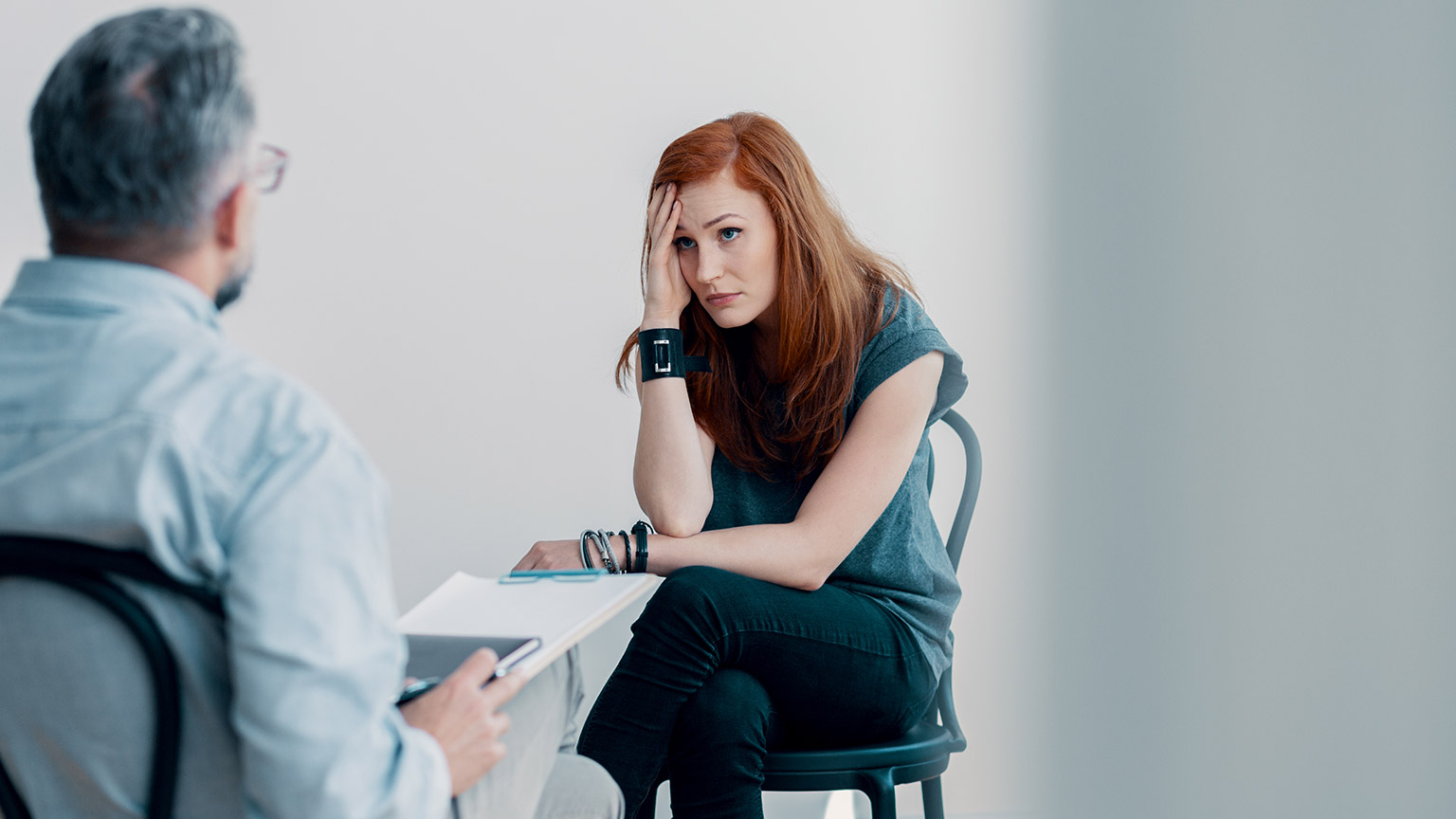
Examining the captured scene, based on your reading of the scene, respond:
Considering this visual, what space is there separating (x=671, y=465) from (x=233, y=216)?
82 cm

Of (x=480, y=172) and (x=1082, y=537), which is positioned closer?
(x=1082, y=537)

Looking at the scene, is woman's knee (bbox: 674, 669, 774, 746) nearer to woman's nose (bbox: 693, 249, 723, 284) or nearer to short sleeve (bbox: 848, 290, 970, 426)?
short sleeve (bbox: 848, 290, 970, 426)

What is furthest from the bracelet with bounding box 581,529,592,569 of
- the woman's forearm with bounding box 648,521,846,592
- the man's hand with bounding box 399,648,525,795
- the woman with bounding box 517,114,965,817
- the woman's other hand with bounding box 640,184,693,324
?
the man's hand with bounding box 399,648,525,795

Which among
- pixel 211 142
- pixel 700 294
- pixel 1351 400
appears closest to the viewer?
pixel 1351 400

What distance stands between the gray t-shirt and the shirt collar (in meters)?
0.92

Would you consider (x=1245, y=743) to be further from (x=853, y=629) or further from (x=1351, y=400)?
(x=853, y=629)

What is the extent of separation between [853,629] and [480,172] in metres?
1.29

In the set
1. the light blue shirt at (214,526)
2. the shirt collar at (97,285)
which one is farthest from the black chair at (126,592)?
the shirt collar at (97,285)

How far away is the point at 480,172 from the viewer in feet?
6.88

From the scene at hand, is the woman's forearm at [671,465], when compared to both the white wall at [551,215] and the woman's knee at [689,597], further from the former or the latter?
the white wall at [551,215]

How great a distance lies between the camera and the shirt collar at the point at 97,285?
670 millimetres

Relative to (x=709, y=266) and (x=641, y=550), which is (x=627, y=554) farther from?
(x=709, y=266)

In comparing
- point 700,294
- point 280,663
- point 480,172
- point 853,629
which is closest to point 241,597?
point 280,663

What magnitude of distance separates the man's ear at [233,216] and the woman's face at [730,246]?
823mm
